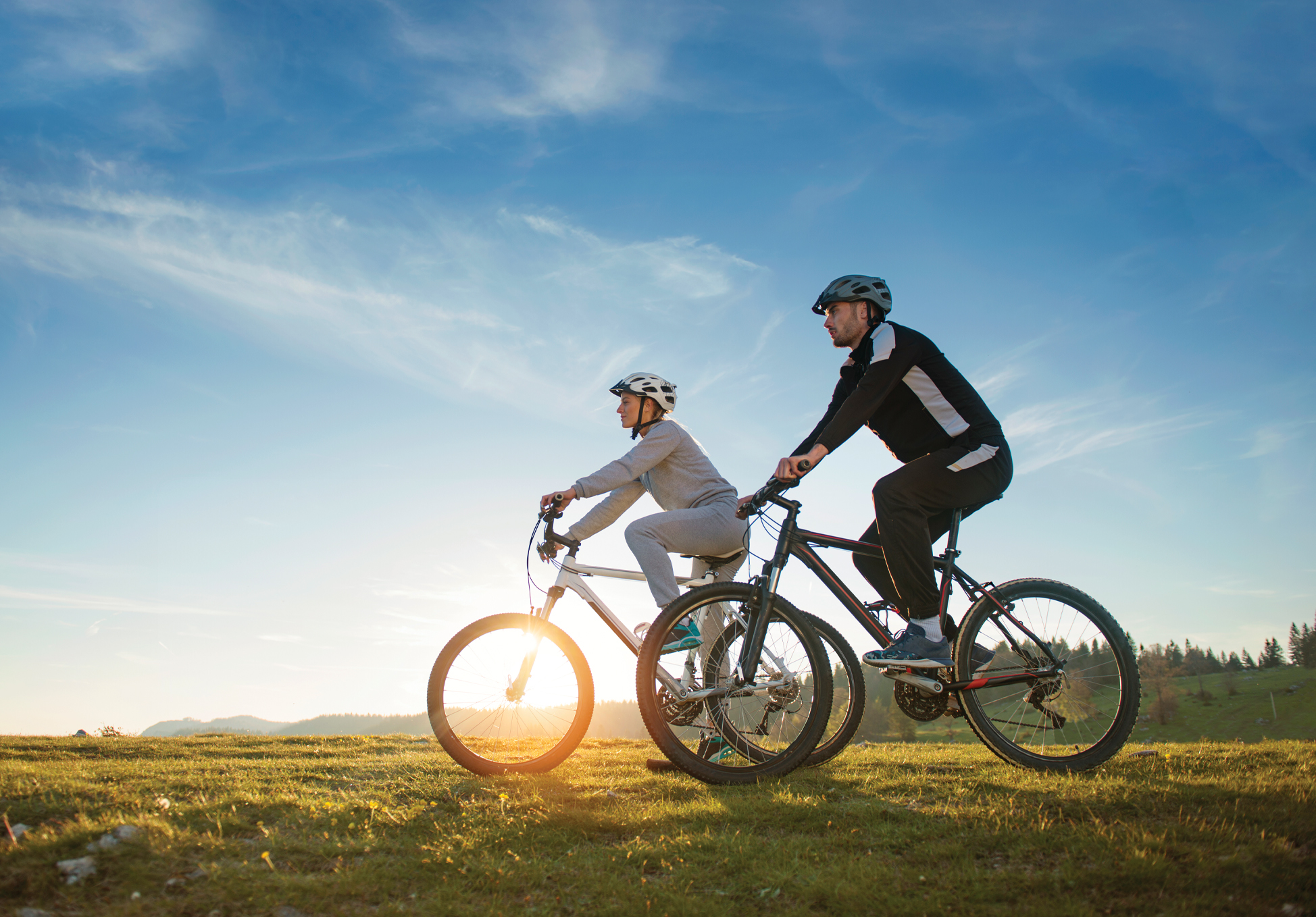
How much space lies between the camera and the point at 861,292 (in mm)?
6074

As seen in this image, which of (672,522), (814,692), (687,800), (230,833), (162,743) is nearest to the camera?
(230,833)

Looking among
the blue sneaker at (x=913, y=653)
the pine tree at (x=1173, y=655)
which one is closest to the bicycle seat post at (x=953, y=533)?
the blue sneaker at (x=913, y=653)

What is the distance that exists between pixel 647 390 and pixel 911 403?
2517mm

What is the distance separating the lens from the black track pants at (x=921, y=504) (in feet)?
17.9

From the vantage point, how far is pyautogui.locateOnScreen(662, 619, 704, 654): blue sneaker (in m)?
5.48

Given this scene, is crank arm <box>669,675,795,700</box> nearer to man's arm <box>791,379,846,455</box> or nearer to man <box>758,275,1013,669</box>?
man <box>758,275,1013,669</box>

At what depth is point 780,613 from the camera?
5.59 metres

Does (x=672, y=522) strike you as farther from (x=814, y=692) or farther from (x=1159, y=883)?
(x=1159, y=883)

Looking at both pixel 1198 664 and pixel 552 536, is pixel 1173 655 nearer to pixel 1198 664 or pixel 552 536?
pixel 1198 664

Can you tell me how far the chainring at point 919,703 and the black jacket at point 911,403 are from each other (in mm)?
1832

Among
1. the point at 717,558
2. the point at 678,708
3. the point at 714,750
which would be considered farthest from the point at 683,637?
the point at 717,558

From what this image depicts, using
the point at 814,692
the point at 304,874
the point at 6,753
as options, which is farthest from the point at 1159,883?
the point at 6,753

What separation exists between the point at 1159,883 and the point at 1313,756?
409 centimetres

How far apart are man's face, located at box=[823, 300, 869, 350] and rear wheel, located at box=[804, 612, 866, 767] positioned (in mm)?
2357
